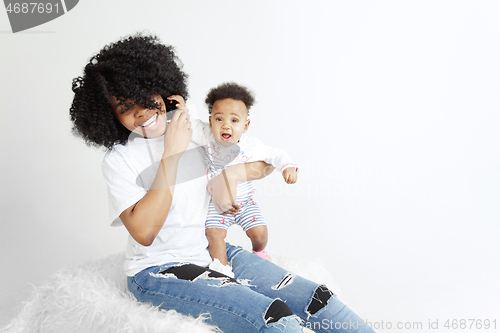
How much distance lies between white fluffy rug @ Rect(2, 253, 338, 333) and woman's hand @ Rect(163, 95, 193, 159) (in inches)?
21.5

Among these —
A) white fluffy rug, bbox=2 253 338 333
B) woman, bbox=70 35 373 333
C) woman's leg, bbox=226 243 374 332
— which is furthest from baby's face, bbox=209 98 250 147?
white fluffy rug, bbox=2 253 338 333

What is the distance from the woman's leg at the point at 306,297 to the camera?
4.89 feet

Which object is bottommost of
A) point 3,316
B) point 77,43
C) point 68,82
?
point 3,316

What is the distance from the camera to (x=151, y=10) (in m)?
3.25

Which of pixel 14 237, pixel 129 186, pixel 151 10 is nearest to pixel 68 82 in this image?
pixel 151 10

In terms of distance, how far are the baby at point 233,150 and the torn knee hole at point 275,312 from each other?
1.86ft

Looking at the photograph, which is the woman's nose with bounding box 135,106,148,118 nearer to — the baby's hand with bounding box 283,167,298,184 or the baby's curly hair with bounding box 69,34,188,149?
the baby's curly hair with bounding box 69,34,188,149

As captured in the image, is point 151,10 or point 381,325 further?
point 151,10

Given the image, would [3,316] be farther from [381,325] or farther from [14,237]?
[381,325]

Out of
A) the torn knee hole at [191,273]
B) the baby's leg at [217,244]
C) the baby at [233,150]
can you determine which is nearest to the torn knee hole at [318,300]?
the torn knee hole at [191,273]

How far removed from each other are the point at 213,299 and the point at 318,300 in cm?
40

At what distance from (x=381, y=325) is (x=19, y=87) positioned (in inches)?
114

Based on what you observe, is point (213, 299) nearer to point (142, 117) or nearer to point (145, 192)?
point (145, 192)

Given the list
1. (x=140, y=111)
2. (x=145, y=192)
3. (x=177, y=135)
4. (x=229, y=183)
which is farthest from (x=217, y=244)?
(x=140, y=111)
